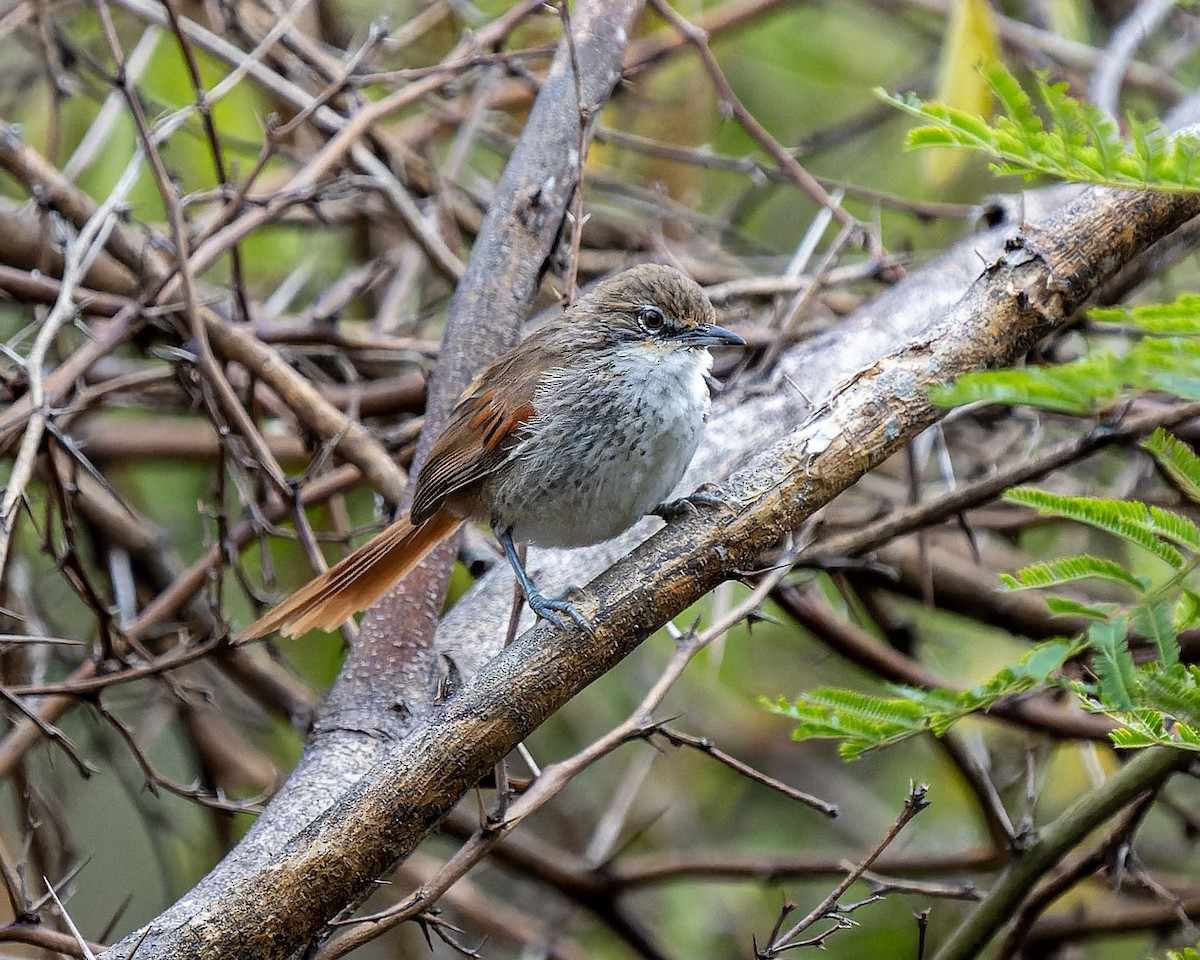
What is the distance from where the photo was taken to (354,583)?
338 centimetres

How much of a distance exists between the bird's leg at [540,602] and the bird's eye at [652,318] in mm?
676

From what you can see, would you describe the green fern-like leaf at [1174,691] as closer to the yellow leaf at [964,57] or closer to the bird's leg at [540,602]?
the bird's leg at [540,602]

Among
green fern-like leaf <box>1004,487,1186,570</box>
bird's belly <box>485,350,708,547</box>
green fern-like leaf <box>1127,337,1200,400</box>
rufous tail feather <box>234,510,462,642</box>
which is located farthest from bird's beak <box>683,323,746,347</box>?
green fern-like leaf <box>1127,337,1200,400</box>

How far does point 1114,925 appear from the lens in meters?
3.95

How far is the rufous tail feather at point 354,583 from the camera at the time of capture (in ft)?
10.9

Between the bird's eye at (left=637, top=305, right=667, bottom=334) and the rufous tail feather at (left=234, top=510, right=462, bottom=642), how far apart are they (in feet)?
2.47

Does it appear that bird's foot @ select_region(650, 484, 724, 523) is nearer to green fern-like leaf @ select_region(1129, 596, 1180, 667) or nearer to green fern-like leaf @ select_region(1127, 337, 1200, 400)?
green fern-like leaf @ select_region(1129, 596, 1180, 667)

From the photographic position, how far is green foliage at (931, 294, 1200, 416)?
1.60 metres

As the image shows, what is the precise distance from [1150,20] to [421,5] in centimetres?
320

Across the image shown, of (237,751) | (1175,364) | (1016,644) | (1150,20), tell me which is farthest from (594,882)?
(1150,20)

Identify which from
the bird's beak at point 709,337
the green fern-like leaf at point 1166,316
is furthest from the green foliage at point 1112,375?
the bird's beak at point 709,337

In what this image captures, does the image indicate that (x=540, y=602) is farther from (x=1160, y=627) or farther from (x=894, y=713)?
(x=1160, y=627)

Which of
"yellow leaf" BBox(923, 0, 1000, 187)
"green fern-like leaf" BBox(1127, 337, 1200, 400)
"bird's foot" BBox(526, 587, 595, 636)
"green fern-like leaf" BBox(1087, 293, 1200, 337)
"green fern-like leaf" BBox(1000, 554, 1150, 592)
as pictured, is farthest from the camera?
"yellow leaf" BBox(923, 0, 1000, 187)

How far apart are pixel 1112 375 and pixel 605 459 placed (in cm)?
167
